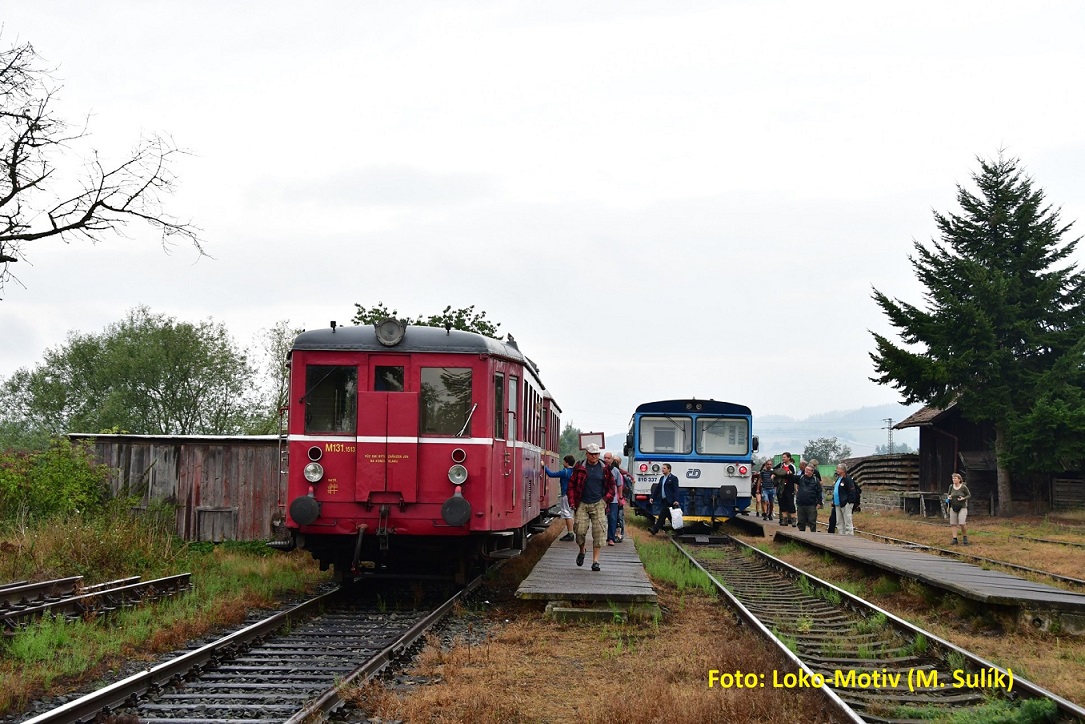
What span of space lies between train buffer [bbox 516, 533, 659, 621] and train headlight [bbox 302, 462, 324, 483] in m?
2.47

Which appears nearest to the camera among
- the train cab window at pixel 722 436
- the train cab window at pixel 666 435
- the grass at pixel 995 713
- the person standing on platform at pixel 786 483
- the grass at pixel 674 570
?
the grass at pixel 995 713

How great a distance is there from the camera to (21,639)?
26.7ft

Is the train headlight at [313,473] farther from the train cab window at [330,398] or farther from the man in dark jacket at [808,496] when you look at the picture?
the man in dark jacket at [808,496]

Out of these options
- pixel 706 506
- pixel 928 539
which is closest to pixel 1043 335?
pixel 928 539

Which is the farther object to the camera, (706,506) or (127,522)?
(706,506)

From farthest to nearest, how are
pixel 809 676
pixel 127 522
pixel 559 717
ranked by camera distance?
pixel 127 522 → pixel 809 676 → pixel 559 717

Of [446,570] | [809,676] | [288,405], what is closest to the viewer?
[809,676]

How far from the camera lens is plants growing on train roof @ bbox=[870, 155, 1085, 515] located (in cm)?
2992

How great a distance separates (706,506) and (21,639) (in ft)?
53.2

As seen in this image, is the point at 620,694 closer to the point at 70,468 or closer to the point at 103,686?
the point at 103,686

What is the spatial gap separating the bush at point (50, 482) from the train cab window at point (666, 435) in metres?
11.5

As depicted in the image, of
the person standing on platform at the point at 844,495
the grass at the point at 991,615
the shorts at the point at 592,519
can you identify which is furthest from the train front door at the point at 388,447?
the person standing on platform at the point at 844,495

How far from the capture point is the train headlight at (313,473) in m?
11.0

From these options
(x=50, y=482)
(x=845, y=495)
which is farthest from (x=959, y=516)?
(x=50, y=482)
